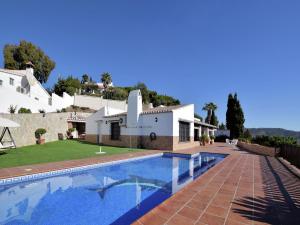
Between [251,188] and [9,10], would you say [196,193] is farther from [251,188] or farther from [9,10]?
[9,10]

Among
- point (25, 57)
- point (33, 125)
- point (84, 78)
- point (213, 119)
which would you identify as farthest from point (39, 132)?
point (84, 78)

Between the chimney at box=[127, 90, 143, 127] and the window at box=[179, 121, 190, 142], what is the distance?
509cm

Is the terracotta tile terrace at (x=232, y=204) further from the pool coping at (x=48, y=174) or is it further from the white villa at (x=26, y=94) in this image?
the white villa at (x=26, y=94)

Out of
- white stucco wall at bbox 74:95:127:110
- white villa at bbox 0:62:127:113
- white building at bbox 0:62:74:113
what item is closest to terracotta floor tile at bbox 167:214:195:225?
white villa at bbox 0:62:127:113

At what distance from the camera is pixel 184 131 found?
21938 mm

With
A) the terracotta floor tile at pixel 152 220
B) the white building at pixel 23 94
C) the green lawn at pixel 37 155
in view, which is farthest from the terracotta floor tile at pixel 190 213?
the white building at pixel 23 94

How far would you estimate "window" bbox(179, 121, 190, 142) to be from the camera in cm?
2091

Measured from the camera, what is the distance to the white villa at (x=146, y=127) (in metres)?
19.3

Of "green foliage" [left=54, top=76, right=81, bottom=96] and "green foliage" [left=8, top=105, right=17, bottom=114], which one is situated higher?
"green foliage" [left=54, top=76, right=81, bottom=96]

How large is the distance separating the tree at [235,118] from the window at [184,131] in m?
19.7

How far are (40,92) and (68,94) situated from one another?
9.97 m

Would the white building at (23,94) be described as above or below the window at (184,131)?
above

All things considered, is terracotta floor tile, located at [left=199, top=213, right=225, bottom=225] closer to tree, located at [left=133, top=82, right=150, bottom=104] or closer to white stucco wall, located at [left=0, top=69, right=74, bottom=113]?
white stucco wall, located at [left=0, top=69, right=74, bottom=113]

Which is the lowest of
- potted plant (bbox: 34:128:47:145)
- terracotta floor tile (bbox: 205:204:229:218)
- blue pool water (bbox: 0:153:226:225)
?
blue pool water (bbox: 0:153:226:225)
